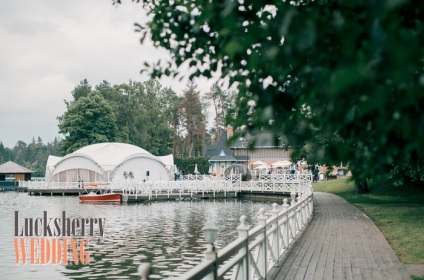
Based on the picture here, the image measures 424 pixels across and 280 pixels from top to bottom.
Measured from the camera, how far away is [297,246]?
1295cm

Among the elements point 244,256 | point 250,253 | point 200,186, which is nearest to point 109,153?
point 200,186

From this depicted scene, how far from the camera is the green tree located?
248ft

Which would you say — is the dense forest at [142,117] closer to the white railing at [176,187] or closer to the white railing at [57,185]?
the white railing at [57,185]

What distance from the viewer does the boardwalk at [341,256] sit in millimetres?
9344

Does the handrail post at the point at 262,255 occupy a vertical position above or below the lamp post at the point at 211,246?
below

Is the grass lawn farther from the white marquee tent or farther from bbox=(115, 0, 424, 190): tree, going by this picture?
the white marquee tent

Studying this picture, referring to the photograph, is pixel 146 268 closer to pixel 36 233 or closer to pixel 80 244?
pixel 80 244

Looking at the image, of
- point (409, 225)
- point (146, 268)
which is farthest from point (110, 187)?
point (146, 268)

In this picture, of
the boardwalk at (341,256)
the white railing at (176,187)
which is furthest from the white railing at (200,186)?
the boardwalk at (341,256)

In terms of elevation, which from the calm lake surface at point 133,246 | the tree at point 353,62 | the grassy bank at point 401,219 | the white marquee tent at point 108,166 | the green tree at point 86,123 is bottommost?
the calm lake surface at point 133,246

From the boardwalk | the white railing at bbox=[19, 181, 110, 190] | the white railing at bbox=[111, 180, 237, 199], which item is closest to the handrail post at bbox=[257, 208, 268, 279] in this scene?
the boardwalk

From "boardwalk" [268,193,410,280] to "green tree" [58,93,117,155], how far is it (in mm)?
62596

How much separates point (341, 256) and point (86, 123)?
226 ft

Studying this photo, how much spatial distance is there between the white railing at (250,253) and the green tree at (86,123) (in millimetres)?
66109
